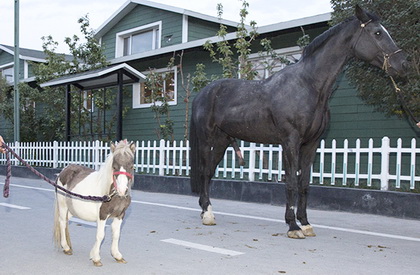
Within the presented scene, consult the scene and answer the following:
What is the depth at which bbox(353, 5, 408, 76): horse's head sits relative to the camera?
20.5 ft

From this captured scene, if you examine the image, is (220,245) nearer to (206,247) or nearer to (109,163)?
(206,247)

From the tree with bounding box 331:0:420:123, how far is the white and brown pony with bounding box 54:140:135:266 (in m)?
5.90

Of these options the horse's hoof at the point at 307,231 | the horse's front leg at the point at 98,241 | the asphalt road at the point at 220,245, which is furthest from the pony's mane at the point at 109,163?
the horse's hoof at the point at 307,231

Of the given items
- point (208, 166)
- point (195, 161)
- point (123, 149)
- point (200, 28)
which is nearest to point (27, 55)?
point (200, 28)

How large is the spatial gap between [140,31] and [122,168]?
1894 centimetres

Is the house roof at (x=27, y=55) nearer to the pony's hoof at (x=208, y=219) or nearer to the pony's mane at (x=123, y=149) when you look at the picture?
the pony's hoof at (x=208, y=219)

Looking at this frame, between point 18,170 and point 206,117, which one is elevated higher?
point 206,117

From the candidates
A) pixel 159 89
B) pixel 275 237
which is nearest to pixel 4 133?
pixel 159 89

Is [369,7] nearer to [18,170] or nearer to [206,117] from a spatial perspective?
[206,117]

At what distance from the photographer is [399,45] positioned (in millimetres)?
9117

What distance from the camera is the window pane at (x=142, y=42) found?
2186 cm

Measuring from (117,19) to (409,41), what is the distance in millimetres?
16312

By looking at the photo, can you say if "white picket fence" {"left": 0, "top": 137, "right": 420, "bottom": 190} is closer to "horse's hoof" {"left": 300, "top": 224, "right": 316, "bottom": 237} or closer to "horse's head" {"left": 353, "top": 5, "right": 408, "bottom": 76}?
"horse's head" {"left": 353, "top": 5, "right": 408, "bottom": 76}

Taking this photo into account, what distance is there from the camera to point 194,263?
487 centimetres
